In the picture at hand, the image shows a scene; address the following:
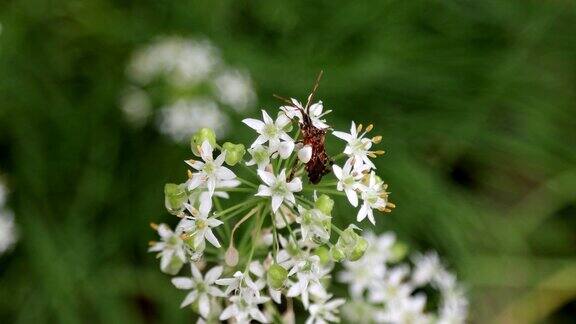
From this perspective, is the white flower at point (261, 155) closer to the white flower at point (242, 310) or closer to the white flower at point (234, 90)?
the white flower at point (242, 310)

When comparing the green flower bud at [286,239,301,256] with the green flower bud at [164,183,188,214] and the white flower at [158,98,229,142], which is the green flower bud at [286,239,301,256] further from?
the white flower at [158,98,229,142]

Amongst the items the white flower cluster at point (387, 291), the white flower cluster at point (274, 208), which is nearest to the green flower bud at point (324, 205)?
the white flower cluster at point (274, 208)

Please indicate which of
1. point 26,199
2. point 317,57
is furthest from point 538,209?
point 26,199

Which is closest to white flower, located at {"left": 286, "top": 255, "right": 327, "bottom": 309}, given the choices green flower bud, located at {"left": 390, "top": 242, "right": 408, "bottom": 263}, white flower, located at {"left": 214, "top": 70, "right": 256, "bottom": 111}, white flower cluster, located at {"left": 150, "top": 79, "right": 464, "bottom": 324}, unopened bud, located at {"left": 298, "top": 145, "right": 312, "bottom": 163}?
white flower cluster, located at {"left": 150, "top": 79, "right": 464, "bottom": 324}

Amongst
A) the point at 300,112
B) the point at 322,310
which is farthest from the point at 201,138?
the point at 322,310

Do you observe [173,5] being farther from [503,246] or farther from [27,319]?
[503,246]

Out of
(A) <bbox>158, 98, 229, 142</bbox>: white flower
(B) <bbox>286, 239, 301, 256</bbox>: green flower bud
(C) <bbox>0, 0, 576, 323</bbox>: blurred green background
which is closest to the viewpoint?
(B) <bbox>286, 239, 301, 256</bbox>: green flower bud
